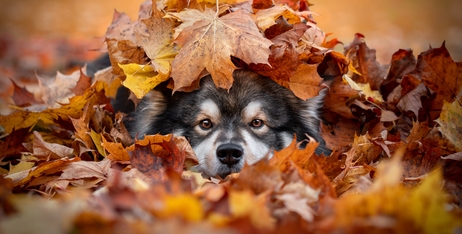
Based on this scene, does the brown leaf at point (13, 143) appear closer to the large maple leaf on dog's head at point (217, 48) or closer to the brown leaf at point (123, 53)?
the brown leaf at point (123, 53)

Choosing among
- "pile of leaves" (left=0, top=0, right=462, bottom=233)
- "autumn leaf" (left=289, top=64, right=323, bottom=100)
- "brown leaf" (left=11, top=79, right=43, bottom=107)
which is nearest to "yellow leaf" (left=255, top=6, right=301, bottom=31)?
"pile of leaves" (left=0, top=0, right=462, bottom=233)

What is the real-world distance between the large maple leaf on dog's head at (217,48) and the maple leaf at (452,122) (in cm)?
107

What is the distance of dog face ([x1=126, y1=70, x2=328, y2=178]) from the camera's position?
290cm

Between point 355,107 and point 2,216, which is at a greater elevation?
point 2,216

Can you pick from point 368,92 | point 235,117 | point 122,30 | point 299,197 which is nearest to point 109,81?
point 122,30

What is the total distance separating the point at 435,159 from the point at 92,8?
13.4m

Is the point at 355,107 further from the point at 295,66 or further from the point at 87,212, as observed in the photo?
the point at 87,212

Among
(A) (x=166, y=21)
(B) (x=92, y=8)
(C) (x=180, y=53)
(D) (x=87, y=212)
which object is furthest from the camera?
(B) (x=92, y=8)

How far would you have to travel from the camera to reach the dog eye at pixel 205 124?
10.1ft

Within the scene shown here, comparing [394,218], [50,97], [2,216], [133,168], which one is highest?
[394,218]

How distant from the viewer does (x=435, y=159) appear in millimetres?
→ 2521

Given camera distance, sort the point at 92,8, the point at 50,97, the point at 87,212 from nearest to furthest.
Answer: the point at 87,212 < the point at 50,97 < the point at 92,8

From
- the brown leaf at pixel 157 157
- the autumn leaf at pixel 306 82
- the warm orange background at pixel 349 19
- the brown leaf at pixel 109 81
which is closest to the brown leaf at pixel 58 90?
the brown leaf at pixel 109 81

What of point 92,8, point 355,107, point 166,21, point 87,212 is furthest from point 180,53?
point 92,8
